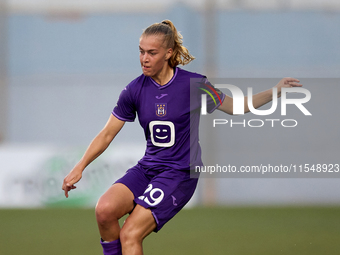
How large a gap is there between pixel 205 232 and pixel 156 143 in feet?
9.80

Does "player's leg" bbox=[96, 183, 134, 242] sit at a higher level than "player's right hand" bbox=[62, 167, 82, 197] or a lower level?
lower

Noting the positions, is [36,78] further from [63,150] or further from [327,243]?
[327,243]

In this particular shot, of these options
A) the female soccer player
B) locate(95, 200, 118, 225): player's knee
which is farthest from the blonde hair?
locate(95, 200, 118, 225): player's knee

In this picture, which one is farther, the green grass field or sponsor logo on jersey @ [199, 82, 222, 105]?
the green grass field

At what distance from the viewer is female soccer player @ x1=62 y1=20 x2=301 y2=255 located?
2.70 metres

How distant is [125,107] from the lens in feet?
9.74

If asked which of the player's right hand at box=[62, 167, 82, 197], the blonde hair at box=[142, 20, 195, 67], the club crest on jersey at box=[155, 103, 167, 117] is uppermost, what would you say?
the blonde hair at box=[142, 20, 195, 67]

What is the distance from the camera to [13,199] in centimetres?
721

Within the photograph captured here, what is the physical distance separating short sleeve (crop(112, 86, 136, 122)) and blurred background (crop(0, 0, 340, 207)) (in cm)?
448

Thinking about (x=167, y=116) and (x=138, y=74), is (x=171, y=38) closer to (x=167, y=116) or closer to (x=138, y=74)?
(x=167, y=116)

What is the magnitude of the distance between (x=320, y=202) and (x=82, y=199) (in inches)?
160

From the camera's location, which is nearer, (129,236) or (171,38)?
(129,236)

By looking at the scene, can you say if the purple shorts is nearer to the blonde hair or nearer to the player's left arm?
the player's left arm

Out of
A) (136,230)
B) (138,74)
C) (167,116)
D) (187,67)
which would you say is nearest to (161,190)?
(136,230)
